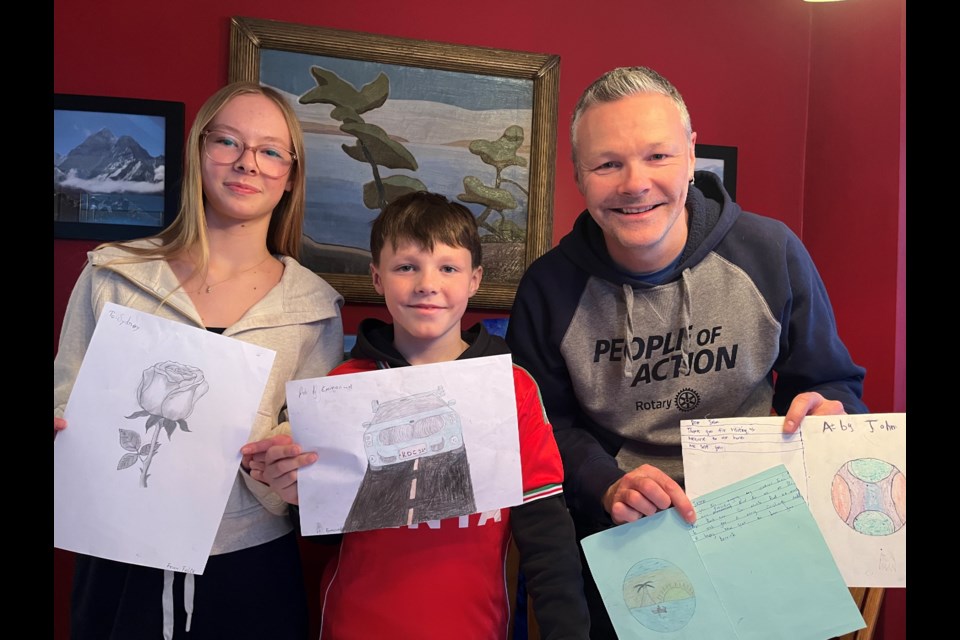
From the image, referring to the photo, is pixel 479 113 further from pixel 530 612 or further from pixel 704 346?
pixel 530 612

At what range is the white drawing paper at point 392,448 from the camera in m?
1.40

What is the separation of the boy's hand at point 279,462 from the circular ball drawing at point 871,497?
0.99 metres

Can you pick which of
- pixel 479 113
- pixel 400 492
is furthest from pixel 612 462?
pixel 479 113

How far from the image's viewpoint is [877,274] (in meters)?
2.39

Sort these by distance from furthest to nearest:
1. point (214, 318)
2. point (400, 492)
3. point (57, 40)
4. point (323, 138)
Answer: point (323, 138) → point (57, 40) → point (214, 318) → point (400, 492)

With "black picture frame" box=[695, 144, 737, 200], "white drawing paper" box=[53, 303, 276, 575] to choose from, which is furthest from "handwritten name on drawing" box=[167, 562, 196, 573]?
"black picture frame" box=[695, 144, 737, 200]

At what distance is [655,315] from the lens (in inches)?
69.1

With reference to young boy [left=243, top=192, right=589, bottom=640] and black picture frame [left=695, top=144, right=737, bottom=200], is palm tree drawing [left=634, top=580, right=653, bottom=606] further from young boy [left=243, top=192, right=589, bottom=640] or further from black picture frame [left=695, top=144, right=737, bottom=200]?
black picture frame [left=695, top=144, right=737, bottom=200]

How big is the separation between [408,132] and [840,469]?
1.53 meters

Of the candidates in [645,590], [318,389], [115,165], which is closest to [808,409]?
[645,590]

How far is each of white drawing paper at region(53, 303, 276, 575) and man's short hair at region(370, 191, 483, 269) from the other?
36 centimetres

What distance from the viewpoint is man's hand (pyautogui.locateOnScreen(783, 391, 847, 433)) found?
1.50m

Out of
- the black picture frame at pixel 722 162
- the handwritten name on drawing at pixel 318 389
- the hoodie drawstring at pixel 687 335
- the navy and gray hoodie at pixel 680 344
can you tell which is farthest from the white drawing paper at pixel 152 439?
the black picture frame at pixel 722 162

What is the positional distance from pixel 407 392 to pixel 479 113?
4.22 ft
